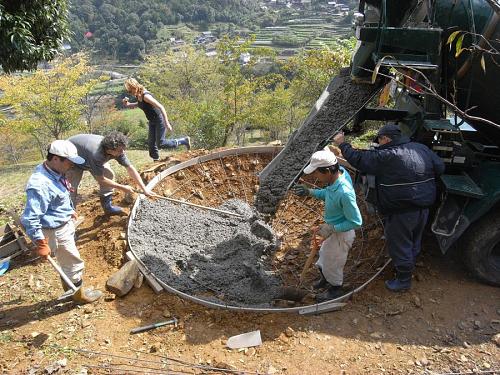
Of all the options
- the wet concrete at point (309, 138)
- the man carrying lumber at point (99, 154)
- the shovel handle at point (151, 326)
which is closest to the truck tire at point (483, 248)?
the wet concrete at point (309, 138)

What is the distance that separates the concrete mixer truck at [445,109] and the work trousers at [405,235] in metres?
0.15

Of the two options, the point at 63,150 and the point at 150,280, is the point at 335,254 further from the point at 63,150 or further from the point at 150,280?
the point at 63,150

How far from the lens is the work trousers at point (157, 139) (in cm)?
536

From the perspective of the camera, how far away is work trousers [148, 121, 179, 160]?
5.36m

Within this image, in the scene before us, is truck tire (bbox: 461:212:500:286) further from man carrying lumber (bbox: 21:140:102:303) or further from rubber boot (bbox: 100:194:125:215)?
rubber boot (bbox: 100:194:125:215)

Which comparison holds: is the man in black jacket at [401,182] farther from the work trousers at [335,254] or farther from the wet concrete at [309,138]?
the wet concrete at [309,138]

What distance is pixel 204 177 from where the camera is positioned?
216 inches

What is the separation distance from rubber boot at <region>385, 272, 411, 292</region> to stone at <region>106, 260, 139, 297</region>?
2.36 meters

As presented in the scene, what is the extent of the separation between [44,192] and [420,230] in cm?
311

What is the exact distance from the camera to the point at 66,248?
3264 millimetres

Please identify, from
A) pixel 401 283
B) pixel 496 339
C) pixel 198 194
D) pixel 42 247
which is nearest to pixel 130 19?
pixel 198 194

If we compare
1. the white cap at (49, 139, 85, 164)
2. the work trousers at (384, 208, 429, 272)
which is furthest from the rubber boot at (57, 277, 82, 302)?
the work trousers at (384, 208, 429, 272)

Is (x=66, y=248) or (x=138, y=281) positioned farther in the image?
(x=138, y=281)

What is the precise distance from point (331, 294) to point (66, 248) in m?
2.38
